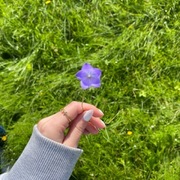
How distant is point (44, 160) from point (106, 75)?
0.95 m

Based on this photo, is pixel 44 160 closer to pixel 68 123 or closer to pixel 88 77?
pixel 68 123

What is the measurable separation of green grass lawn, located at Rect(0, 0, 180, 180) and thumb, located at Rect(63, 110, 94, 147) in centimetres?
65

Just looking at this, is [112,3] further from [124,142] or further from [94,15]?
[124,142]

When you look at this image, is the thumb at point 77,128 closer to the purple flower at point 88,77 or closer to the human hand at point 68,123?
the human hand at point 68,123

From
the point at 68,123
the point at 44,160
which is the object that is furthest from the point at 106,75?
the point at 44,160

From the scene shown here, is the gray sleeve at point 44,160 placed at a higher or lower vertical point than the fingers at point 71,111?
lower

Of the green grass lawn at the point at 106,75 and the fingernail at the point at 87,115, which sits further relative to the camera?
the green grass lawn at the point at 106,75

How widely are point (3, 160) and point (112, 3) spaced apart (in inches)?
46.2

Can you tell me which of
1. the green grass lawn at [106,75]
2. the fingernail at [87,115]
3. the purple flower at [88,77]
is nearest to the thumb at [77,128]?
the fingernail at [87,115]

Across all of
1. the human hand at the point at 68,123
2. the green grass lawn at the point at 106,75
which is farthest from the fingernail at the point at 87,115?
the green grass lawn at the point at 106,75

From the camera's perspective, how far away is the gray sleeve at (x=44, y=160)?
4.77 feet

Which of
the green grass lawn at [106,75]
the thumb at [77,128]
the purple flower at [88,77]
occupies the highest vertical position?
the purple flower at [88,77]

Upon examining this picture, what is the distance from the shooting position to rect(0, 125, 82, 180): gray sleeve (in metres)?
1.45

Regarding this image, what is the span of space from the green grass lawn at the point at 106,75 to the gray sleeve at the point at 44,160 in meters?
0.64
